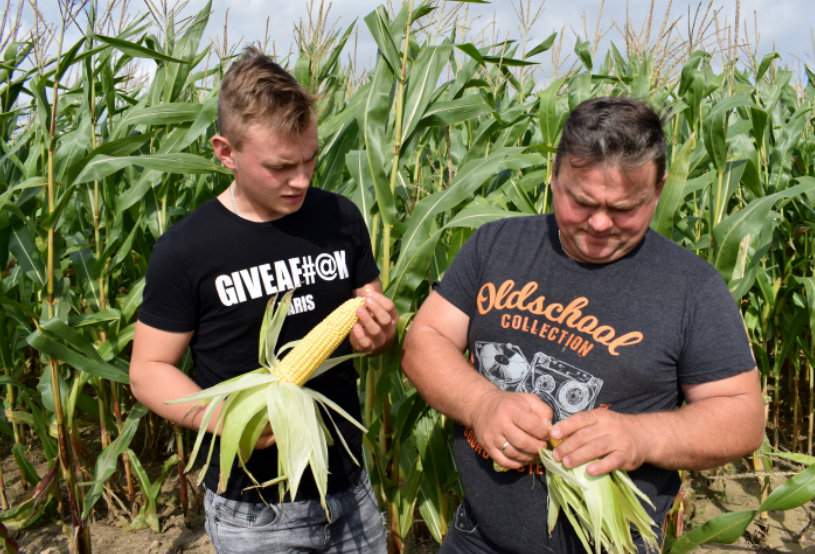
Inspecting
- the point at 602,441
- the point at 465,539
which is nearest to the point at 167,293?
the point at 465,539

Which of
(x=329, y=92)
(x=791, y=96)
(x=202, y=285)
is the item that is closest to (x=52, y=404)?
(x=202, y=285)

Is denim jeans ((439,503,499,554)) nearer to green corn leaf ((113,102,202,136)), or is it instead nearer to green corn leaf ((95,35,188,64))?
green corn leaf ((95,35,188,64))

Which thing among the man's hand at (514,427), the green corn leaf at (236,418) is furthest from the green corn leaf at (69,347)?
the man's hand at (514,427)

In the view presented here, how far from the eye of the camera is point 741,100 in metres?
3.19

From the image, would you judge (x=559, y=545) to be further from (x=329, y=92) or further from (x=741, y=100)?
(x=329, y=92)

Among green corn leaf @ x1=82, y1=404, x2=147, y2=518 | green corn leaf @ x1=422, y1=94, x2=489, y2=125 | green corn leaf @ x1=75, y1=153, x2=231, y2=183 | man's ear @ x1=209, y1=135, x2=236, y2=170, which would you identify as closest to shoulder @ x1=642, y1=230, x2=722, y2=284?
man's ear @ x1=209, y1=135, x2=236, y2=170

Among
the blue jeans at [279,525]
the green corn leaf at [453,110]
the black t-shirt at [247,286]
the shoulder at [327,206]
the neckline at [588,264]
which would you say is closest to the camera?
the neckline at [588,264]

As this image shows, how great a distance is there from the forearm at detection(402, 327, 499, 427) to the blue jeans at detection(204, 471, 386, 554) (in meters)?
0.53

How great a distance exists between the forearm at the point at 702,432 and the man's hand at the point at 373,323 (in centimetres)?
70

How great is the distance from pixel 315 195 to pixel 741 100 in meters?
2.08

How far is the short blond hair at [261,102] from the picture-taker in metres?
1.88

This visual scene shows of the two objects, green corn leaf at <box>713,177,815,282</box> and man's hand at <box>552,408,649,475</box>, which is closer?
man's hand at <box>552,408,649,475</box>

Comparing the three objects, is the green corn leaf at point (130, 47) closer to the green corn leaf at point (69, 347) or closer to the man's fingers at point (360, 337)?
the green corn leaf at point (69, 347)

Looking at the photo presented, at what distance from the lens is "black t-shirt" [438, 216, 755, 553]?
164 centimetres
